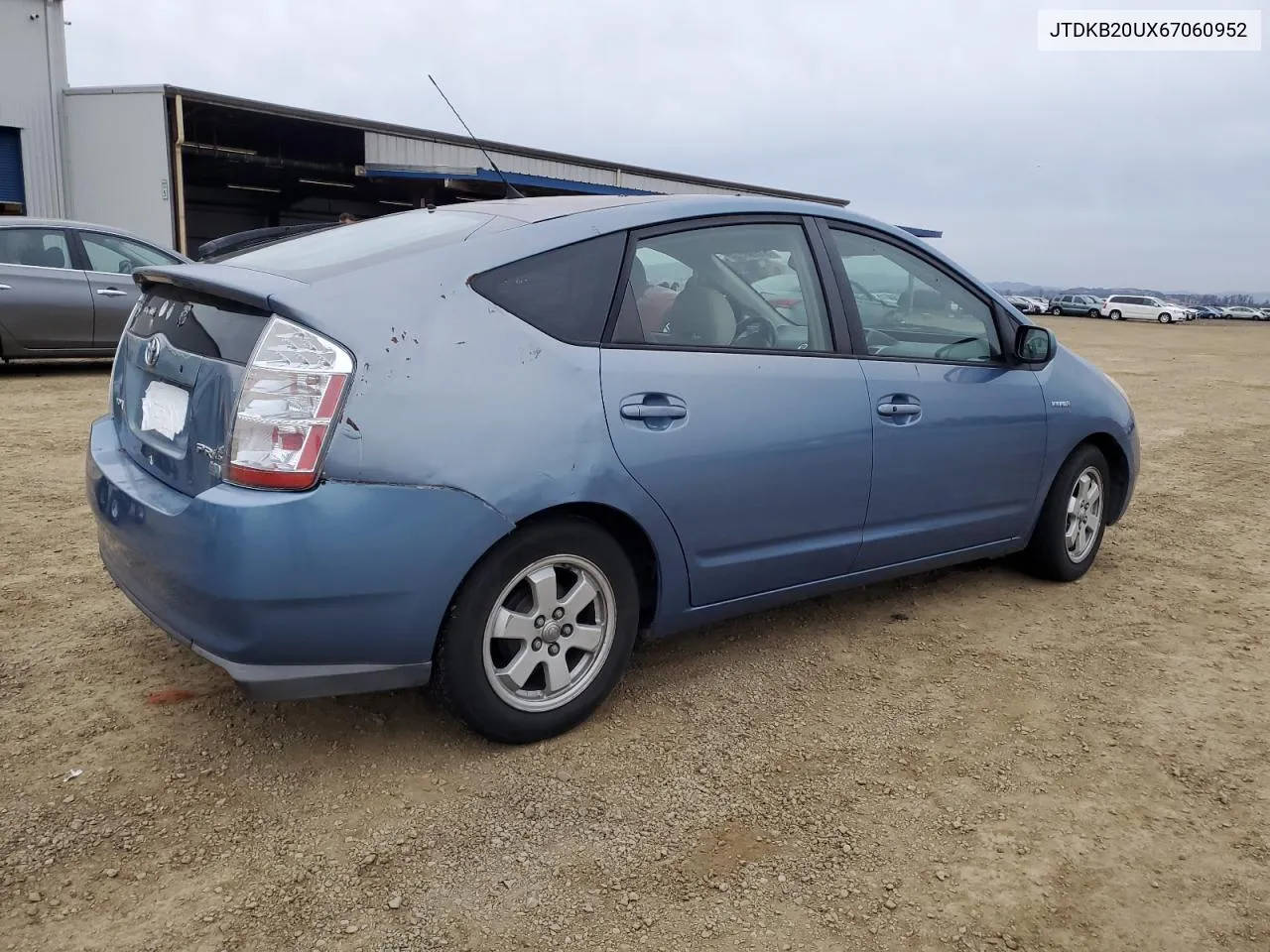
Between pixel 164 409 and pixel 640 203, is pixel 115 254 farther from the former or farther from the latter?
pixel 640 203

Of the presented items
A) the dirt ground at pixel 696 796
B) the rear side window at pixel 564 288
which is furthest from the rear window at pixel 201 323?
the dirt ground at pixel 696 796

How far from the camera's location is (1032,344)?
4098mm

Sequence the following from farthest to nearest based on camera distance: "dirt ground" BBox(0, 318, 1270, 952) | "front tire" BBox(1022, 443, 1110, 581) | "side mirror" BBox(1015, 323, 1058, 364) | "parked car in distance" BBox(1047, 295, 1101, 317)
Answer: "parked car in distance" BBox(1047, 295, 1101, 317) < "front tire" BBox(1022, 443, 1110, 581) < "side mirror" BBox(1015, 323, 1058, 364) < "dirt ground" BBox(0, 318, 1270, 952)

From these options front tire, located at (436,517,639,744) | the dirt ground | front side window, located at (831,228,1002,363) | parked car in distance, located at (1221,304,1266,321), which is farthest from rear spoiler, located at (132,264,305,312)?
parked car in distance, located at (1221,304,1266,321)

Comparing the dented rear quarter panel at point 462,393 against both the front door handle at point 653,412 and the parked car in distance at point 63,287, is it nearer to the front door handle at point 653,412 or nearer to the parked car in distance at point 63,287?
the front door handle at point 653,412

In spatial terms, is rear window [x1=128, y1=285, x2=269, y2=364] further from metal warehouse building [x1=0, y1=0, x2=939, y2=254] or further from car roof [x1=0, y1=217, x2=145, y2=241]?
metal warehouse building [x1=0, y1=0, x2=939, y2=254]

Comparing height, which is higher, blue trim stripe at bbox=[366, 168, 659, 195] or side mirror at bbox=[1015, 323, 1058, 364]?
blue trim stripe at bbox=[366, 168, 659, 195]

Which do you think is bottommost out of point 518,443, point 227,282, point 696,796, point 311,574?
point 696,796

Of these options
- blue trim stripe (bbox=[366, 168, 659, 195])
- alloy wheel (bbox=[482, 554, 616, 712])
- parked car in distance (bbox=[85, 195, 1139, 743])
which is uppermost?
blue trim stripe (bbox=[366, 168, 659, 195])

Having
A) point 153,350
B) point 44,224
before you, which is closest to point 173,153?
point 44,224

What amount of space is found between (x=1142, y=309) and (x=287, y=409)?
6369 centimetres

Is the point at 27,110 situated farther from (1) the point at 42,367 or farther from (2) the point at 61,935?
(2) the point at 61,935

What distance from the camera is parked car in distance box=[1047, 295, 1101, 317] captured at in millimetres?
60938

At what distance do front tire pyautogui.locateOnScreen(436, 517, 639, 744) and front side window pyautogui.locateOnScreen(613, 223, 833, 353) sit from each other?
647mm
